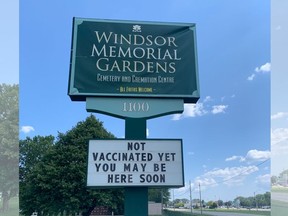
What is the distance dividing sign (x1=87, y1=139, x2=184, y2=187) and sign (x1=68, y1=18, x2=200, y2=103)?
117 centimetres

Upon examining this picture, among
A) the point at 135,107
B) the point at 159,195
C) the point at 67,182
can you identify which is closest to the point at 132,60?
the point at 135,107

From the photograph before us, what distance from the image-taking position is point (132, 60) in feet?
33.2

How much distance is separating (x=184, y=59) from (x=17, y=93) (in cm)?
1709

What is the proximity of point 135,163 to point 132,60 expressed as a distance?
2.49 meters

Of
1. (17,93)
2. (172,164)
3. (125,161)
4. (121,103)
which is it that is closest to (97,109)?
(121,103)

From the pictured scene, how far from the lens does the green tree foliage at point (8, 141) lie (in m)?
25.4

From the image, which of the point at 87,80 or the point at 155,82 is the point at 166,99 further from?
the point at 87,80

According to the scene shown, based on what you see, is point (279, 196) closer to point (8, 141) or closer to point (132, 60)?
point (132, 60)

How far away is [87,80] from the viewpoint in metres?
9.89

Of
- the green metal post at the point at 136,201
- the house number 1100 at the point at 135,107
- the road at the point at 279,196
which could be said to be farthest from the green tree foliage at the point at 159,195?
the house number 1100 at the point at 135,107

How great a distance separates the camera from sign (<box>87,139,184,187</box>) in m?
9.45

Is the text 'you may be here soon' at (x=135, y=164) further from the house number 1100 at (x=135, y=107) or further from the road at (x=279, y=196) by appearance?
the road at (x=279, y=196)

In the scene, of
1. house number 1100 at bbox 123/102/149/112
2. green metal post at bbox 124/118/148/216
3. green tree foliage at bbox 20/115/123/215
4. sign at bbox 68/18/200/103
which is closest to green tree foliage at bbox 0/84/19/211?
green tree foliage at bbox 20/115/123/215

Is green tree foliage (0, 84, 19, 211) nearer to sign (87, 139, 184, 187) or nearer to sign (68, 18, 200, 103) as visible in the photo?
sign (68, 18, 200, 103)
